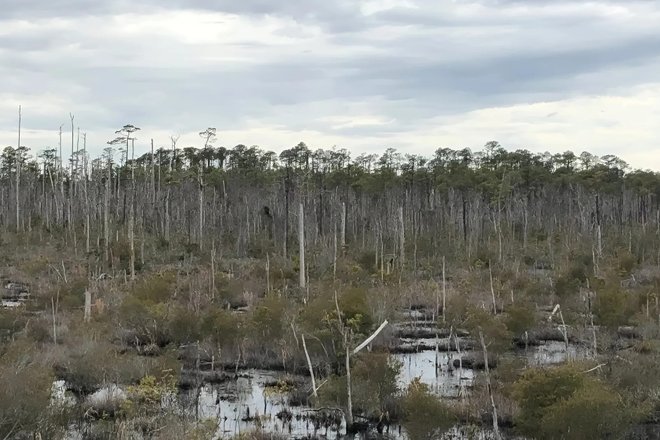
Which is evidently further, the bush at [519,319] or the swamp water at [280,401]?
the bush at [519,319]

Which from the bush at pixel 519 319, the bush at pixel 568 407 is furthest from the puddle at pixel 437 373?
the bush at pixel 568 407

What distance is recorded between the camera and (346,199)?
5025 centimetres

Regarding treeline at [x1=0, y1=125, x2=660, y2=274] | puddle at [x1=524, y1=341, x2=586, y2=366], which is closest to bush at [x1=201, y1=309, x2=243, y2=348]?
puddle at [x1=524, y1=341, x2=586, y2=366]

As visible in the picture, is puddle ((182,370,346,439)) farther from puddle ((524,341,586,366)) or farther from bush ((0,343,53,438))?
puddle ((524,341,586,366))

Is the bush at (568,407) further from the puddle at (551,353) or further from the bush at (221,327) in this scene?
the bush at (221,327)

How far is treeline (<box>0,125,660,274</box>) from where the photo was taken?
3850 centimetres

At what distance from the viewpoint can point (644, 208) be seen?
5688 cm

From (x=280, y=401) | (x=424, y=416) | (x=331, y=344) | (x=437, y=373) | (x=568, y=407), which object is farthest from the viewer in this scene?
(x=437, y=373)

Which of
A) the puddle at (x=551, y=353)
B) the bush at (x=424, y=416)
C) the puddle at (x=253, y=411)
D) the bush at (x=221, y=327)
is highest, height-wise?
the bush at (x=221, y=327)

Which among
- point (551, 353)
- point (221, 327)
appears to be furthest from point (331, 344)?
point (551, 353)

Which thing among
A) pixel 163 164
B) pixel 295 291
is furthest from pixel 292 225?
pixel 163 164

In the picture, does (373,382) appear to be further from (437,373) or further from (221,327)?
(221,327)

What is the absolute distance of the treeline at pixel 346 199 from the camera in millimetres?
38500

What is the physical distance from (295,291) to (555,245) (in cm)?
1961
